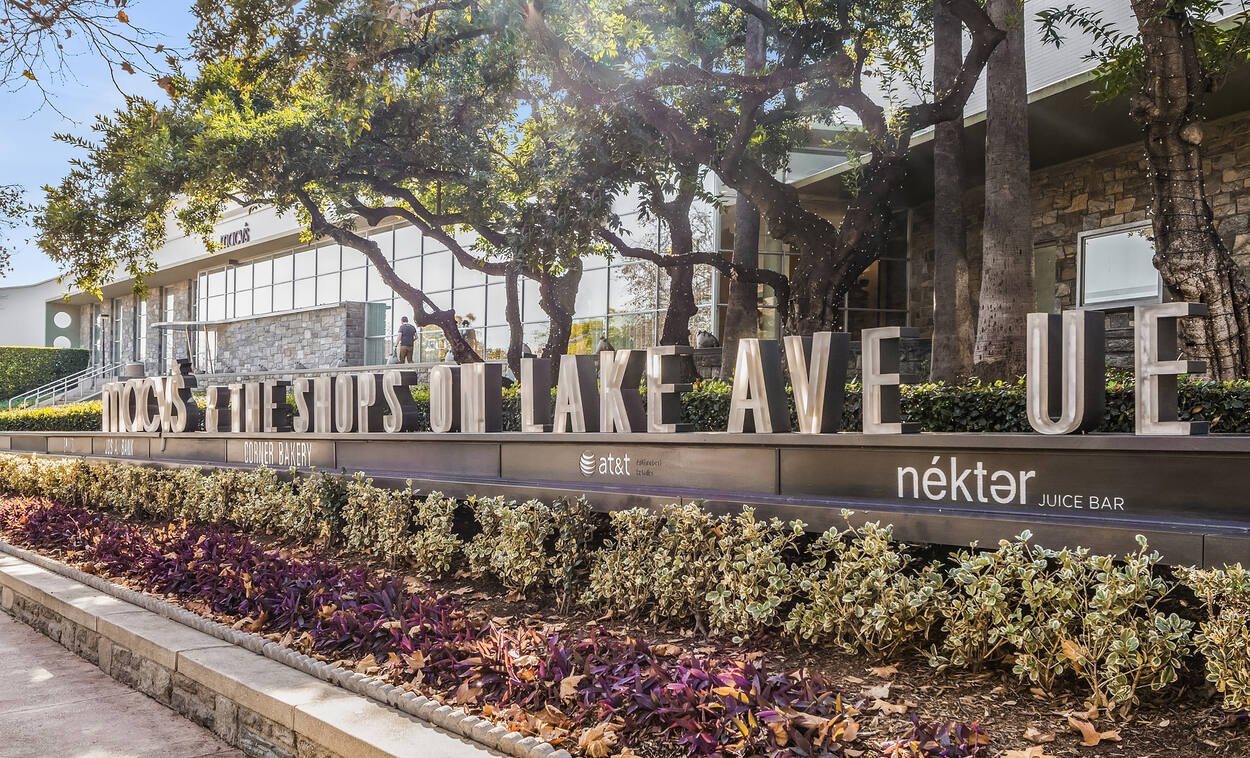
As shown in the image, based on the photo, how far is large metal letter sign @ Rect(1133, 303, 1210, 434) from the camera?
425 cm

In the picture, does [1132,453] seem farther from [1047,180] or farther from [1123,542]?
[1047,180]

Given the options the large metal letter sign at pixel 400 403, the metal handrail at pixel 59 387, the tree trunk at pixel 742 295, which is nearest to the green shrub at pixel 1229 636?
the large metal letter sign at pixel 400 403

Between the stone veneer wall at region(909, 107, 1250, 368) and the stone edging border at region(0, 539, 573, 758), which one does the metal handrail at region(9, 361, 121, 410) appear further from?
the stone edging border at region(0, 539, 573, 758)

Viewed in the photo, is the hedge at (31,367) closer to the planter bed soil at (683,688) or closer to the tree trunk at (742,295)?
the tree trunk at (742,295)

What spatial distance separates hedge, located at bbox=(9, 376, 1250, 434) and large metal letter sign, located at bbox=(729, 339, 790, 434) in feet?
5.05

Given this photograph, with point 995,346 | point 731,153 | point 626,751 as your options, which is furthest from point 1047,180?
point 626,751

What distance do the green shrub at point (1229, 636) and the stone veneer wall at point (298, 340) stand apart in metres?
24.2

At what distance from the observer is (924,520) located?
4.62 m

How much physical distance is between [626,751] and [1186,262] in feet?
18.8

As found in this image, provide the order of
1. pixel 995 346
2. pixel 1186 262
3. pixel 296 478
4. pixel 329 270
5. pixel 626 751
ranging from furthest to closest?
pixel 329 270
pixel 995 346
pixel 296 478
pixel 1186 262
pixel 626 751

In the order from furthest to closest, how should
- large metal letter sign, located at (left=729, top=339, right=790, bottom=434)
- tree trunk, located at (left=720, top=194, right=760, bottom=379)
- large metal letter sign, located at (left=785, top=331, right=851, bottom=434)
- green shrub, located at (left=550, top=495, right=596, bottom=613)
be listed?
tree trunk, located at (left=720, top=194, right=760, bottom=379), green shrub, located at (left=550, top=495, right=596, bottom=613), large metal letter sign, located at (left=729, top=339, right=790, bottom=434), large metal letter sign, located at (left=785, top=331, right=851, bottom=434)

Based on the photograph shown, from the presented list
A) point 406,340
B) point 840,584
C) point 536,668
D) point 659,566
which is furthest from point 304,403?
point 406,340

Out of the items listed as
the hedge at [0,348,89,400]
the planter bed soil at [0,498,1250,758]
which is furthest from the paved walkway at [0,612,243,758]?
the hedge at [0,348,89,400]

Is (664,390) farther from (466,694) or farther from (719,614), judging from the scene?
(466,694)
